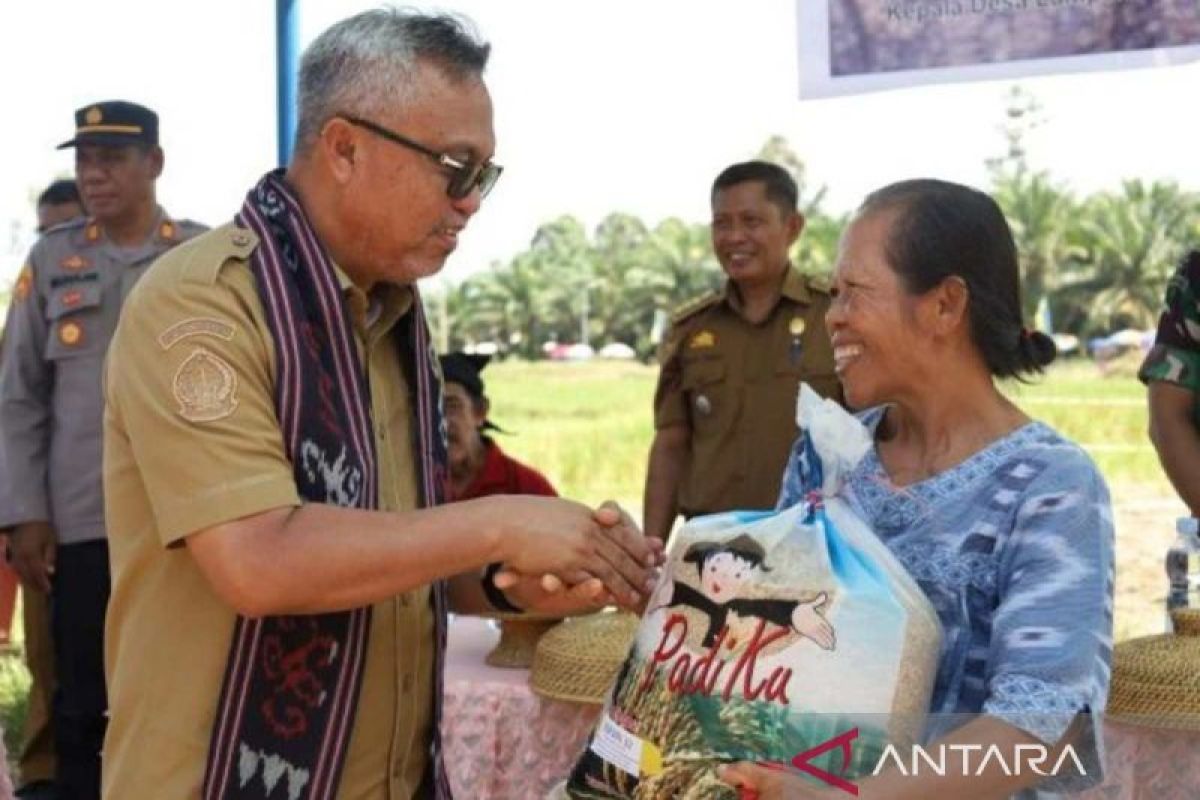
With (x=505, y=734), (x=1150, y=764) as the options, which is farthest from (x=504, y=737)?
(x=1150, y=764)

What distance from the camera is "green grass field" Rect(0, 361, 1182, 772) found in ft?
49.4

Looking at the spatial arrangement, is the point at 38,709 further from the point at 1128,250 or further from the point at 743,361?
the point at 1128,250

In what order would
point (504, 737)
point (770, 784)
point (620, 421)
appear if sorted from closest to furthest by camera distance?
point (770, 784) < point (504, 737) < point (620, 421)

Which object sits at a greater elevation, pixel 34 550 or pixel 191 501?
pixel 191 501

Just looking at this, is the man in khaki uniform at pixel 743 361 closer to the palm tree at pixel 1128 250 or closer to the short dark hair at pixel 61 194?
the short dark hair at pixel 61 194

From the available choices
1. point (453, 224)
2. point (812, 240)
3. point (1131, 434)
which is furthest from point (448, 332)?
point (453, 224)

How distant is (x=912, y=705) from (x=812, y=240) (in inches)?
1095

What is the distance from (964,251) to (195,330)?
925 millimetres

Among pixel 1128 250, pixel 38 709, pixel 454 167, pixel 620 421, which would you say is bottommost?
pixel 620 421

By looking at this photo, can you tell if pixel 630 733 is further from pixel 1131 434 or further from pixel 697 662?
pixel 1131 434

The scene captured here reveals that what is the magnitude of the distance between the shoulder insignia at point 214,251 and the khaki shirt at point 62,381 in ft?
11.0

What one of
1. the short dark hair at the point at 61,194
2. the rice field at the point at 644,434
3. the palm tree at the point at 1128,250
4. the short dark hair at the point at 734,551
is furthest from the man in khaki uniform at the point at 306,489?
the palm tree at the point at 1128,250

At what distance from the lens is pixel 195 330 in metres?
1.85

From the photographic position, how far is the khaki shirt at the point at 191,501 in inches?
71.7
